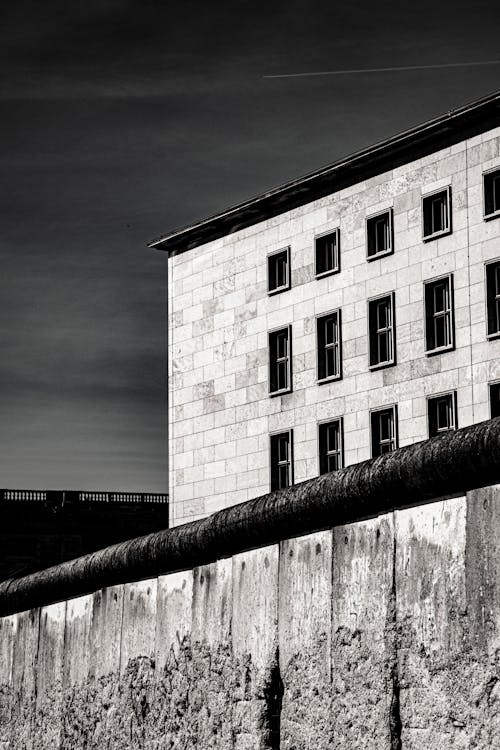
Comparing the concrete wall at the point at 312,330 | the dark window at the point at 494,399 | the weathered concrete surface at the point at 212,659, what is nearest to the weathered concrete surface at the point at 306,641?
the weathered concrete surface at the point at 212,659

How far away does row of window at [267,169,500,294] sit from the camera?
3453 cm

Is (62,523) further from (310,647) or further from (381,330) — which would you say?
(310,647)

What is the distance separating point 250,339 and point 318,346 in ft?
10.3

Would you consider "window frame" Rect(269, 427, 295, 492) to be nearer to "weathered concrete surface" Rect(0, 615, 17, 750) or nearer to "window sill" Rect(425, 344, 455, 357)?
"window sill" Rect(425, 344, 455, 357)

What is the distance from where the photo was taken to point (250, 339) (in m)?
42.3

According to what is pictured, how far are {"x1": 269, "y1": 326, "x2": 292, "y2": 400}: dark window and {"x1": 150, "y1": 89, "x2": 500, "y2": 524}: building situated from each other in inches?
2.1

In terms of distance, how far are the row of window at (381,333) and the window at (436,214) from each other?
1.26 m

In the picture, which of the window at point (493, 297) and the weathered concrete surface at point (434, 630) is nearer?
the weathered concrete surface at point (434, 630)

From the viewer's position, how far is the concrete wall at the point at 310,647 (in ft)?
15.6

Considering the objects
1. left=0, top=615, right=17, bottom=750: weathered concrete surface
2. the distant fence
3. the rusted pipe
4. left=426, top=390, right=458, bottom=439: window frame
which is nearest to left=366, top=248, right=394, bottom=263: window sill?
left=426, top=390, right=458, bottom=439: window frame

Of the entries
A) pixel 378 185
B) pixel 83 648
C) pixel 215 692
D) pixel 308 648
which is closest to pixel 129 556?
pixel 83 648

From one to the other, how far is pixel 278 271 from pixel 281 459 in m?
5.78

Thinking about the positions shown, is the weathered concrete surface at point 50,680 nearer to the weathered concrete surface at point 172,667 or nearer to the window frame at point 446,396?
the weathered concrete surface at point 172,667

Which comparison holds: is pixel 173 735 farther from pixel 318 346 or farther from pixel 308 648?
pixel 318 346
